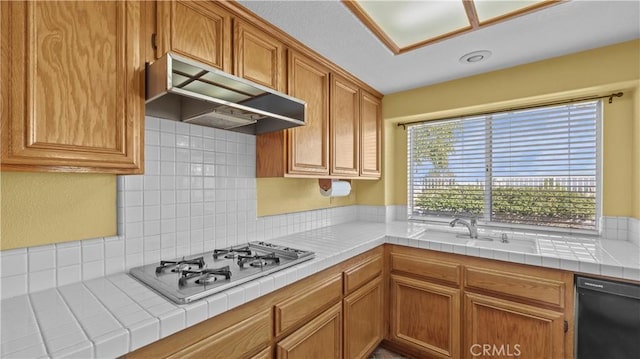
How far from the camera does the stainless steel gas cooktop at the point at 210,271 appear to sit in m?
1.04

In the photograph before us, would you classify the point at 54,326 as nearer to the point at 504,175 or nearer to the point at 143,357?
the point at 143,357

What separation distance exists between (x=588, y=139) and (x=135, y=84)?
9.45ft

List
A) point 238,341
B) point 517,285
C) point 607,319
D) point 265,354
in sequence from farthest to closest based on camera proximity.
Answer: point 517,285
point 607,319
point 265,354
point 238,341

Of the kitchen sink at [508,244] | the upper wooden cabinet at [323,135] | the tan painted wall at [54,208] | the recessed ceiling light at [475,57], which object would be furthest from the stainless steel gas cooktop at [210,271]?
the recessed ceiling light at [475,57]

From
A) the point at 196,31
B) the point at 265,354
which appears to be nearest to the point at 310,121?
the point at 196,31

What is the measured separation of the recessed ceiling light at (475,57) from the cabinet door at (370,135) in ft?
2.76

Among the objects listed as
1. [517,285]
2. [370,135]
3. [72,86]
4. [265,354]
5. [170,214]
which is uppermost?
[370,135]

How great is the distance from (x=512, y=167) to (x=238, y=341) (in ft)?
8.01

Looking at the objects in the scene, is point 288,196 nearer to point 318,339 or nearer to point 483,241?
point 318,339

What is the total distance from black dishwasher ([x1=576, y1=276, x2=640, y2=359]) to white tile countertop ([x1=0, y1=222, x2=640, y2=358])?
0.08 m

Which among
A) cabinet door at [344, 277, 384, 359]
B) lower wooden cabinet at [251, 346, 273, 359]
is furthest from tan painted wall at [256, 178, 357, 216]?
lower wooden cabinet at [251, 346, 273, 359]

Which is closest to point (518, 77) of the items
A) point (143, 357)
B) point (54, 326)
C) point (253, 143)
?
point (253, 143)

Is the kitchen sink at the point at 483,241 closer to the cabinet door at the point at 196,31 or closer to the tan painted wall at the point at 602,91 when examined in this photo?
the tan painted wall at the point at 602,91

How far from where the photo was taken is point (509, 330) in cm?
171
